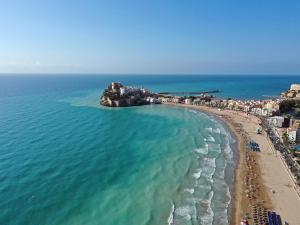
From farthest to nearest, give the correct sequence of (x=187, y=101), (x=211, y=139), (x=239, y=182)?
(x=187, y=101) → (x=211, y=139) → (x=239, y=182)

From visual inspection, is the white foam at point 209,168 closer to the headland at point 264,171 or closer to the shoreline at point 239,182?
the shoreline at point 239,182

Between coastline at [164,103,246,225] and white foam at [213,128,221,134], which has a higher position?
white foam at [213,128,221,134]

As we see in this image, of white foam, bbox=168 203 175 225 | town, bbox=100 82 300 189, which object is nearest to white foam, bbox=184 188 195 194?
white foam, bbox=168 203 175 225

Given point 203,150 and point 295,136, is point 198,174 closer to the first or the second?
point 203,150

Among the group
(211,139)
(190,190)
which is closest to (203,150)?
(211,139)

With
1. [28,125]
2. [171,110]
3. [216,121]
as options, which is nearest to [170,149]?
[216,121]

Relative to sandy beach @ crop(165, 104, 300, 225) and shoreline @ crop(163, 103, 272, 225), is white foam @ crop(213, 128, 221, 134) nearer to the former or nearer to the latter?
shoreline @ crop(163, 103, 272, 225)

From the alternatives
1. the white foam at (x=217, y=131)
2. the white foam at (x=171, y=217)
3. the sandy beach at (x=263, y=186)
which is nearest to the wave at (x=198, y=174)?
the sandy beach at (x=263, y=186)

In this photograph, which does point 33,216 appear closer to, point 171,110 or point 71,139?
point 71,139
